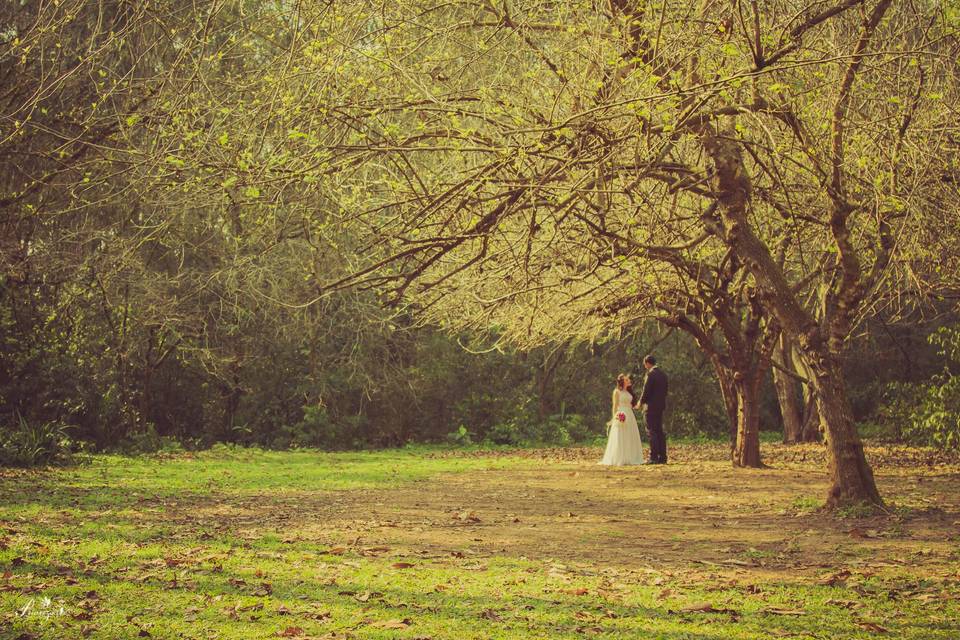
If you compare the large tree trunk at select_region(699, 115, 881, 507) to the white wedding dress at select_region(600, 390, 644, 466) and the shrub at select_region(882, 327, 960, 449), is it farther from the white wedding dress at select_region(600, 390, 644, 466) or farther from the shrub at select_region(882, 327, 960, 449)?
the white wedding dress at select_region(600, 390, 644, 466)

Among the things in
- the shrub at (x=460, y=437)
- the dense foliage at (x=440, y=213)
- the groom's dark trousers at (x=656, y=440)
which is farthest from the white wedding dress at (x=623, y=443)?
the shrub at (x=460, y=437)

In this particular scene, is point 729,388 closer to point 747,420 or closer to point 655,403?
point 747,420

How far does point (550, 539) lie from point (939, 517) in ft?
13.7

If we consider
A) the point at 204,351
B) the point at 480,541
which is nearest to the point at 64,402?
the point at 204,351

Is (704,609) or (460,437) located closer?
(704,609)

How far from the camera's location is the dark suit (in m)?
18.2

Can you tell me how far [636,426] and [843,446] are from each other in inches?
314

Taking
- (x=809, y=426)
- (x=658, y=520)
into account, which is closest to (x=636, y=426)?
(x=809, y=426)

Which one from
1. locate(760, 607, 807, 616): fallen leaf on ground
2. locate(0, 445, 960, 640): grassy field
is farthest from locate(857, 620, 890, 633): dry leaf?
locate(760, 607, 807, 616): fallen leaf on ground

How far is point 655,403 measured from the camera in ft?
59.5

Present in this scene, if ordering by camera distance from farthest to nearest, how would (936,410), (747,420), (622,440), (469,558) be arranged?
(622,440), (936,410), (747,420), (469,558)

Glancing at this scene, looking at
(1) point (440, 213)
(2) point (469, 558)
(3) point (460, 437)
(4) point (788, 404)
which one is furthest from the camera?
(3) point (460, 437)

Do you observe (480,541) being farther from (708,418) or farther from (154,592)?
(708,418)

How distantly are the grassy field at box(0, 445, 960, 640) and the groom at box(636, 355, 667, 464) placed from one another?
10.6 feet
